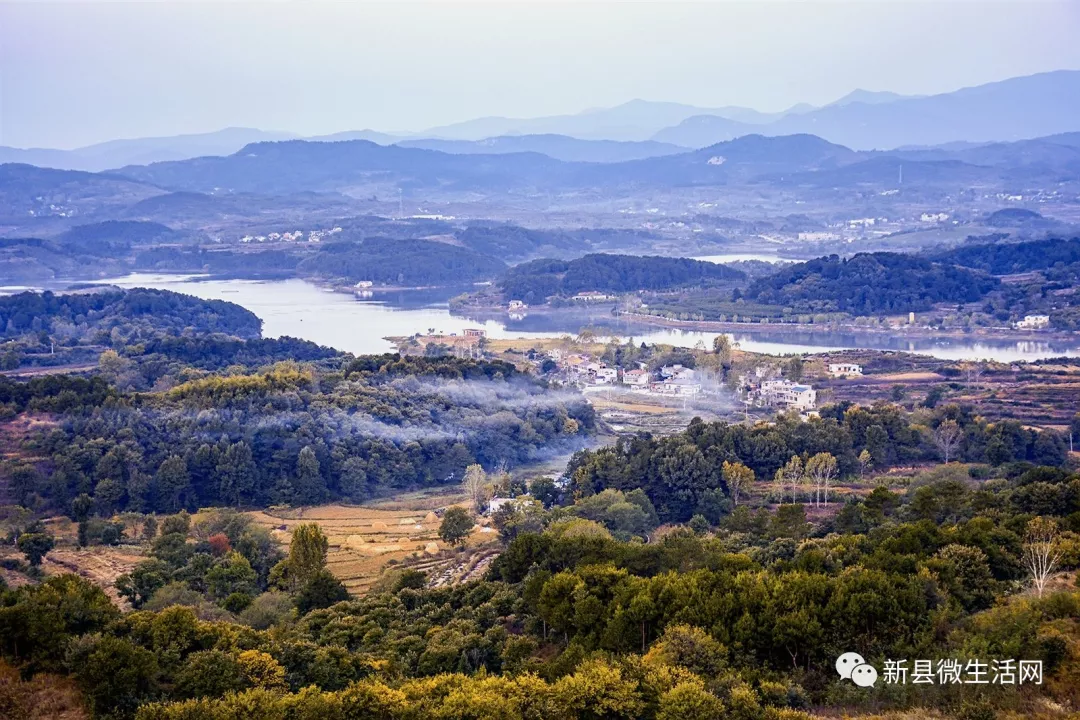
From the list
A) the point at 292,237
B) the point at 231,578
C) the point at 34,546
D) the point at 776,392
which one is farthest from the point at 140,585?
the point at 292,237

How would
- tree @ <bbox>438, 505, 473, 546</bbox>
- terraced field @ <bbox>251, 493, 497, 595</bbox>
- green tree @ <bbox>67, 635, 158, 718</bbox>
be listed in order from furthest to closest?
tree @ <bbox>438, 505, 473, 546</bbox> < terraced field @ <bbox>251, 493, 497, 595</bbox> < green tree @ <bbox>67, 635, 158, 718</bbox>

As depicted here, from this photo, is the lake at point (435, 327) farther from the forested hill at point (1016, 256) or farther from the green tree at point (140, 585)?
the green tree at point (140, 585)

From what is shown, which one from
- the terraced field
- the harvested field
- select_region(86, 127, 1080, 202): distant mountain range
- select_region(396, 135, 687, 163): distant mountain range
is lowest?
the terraced field

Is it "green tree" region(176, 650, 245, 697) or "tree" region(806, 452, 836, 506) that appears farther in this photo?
"tree" region(806, 452, 836, 506)

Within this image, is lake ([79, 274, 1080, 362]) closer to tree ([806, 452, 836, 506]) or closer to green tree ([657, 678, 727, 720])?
tree ([806, 452, 836, 506])

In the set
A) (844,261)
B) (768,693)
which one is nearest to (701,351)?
(844,261)

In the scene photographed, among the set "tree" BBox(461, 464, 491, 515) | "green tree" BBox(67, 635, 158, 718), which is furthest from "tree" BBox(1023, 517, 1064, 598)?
"tree" BBox(461, 464, 491, 515)

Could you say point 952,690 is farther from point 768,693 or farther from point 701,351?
point 701,351
